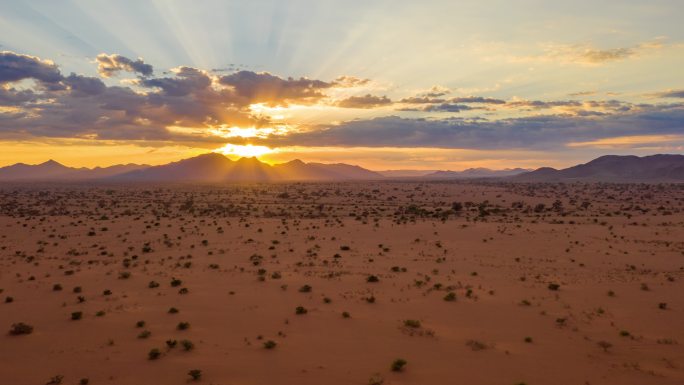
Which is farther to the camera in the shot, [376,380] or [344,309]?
[344,309]

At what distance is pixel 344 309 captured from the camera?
59.4 feet

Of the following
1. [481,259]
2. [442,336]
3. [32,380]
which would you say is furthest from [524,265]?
[32,380]

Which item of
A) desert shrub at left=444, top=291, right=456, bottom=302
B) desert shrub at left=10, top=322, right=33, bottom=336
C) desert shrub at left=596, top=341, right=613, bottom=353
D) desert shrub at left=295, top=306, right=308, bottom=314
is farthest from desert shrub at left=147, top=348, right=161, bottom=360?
desert shrub at left=596, top=341, right=613, bottom=353

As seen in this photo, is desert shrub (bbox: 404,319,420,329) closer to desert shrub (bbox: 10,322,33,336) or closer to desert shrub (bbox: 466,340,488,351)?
desert shrub (bbox: 466,340,488,351)

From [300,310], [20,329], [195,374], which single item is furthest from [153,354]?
[300,310]

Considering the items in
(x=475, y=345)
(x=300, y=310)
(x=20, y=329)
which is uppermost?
(x=20, y=329)

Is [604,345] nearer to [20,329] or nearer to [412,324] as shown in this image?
[412,324]

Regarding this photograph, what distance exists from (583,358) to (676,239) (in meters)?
26.7

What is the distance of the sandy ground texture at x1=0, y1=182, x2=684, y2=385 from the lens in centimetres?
1282

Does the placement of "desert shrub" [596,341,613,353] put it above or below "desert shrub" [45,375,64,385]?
below

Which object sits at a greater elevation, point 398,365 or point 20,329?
point 20,329

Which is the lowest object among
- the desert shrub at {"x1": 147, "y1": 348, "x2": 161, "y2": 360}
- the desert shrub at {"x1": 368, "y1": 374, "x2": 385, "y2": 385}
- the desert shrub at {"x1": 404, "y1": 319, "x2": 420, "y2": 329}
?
the desert shrub at {"x1": 368, "y1": 374, "x2": 385, "y2": 385}

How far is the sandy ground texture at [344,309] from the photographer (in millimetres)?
12820

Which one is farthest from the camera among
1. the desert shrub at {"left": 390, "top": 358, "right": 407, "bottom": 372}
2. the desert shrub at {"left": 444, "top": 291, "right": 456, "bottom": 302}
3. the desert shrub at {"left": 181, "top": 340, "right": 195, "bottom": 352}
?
the desert shrub at {"left": 444, "top": 291, "right": 456, "bottom": 302}
